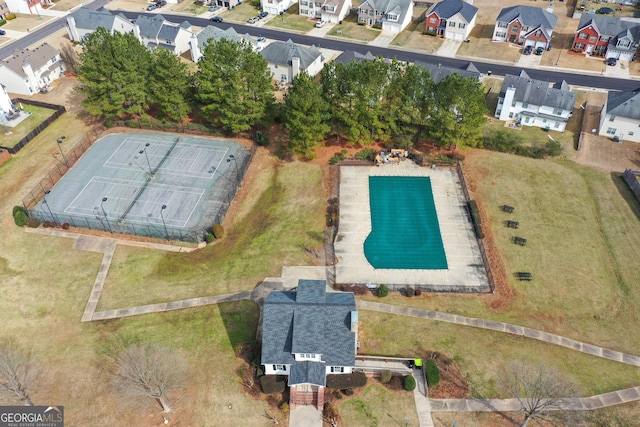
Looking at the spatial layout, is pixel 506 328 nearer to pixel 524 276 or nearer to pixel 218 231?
pixel 524 276

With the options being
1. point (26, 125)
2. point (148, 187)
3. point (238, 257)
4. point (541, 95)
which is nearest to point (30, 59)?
point (26, 125)

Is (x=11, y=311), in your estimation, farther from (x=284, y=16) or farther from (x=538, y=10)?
(x=538, y=10)

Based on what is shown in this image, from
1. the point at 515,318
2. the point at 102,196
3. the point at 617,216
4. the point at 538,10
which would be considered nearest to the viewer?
the point at 515,318

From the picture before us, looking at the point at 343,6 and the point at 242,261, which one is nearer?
the point at 242,261

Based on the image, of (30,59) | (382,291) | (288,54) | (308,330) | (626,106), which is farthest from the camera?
(288,54)

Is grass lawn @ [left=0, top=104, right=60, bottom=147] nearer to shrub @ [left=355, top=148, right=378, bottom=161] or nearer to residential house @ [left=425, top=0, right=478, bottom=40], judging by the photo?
shrub @ [left=355, top=148, right=378, bottom=161]

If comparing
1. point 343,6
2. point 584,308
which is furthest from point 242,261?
point 343,6
